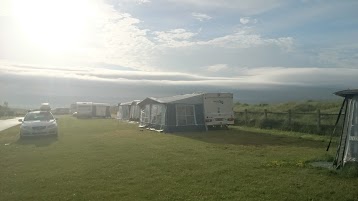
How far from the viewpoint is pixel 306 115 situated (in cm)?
2481

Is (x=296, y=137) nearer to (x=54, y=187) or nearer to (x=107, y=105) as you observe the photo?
(x=54, y=187)

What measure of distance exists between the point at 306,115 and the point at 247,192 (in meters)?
17.8

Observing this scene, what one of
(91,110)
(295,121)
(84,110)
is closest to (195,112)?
(295,121)

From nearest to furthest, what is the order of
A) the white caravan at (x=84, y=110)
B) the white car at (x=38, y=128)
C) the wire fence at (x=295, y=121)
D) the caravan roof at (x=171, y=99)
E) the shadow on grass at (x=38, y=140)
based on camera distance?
the shadow on grass at (x=38, y=140) → the white car at (x=38, y=128) → the wire fence at (x=295, y=121) → the caravan roof at (x=171, y=99) → the white caravan at (x=84, y=110)

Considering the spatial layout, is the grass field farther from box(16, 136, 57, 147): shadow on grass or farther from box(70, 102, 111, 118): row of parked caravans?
box(70, 102, 111, 118): row of parked caravans

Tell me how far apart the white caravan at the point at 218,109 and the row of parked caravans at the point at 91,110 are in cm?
3158

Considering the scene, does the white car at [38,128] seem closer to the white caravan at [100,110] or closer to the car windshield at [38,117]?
the car windshield at [38,117]

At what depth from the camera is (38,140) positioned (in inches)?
811

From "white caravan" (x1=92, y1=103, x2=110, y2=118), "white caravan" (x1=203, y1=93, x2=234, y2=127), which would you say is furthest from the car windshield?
"white caravan" (x1=92, y1=103, x2=110, y2=118)

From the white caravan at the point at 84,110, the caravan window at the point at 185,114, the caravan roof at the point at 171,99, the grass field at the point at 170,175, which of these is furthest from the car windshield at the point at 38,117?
the white caravan at the point at 84,110

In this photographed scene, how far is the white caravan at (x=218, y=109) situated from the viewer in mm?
27734

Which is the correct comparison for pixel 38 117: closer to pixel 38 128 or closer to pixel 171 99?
pixel 38 128

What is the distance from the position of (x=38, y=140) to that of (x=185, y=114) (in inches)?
420

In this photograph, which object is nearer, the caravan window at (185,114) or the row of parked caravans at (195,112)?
the row of parked caravans at (195,112)
